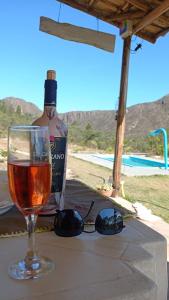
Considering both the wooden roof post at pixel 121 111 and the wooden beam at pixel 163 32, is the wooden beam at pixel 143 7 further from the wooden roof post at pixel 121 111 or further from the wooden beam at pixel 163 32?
the wooden roof post at pixel 121 111

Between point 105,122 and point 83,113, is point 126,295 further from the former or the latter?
point 83,113

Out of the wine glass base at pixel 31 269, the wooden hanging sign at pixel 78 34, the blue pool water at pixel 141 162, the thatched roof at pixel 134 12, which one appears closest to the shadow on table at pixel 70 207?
the wine glass base at pixel 31 269

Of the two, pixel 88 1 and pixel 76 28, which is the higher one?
pixel 88 1

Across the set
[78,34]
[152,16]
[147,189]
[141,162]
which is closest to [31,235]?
[78,34]

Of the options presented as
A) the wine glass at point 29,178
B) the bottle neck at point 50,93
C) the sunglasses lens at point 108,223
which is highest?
the bottle neck at point 50,93

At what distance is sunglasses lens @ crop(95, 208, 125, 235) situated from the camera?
665 millimetres

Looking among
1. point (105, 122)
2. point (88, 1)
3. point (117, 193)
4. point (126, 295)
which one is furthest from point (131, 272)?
point (105, 122)

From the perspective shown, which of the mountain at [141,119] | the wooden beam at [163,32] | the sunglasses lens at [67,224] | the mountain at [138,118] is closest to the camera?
the sunglasses lens at [67,224]

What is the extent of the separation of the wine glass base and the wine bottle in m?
0.24

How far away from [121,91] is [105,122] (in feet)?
109

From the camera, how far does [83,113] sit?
143 feet

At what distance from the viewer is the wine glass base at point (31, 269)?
0.47 m

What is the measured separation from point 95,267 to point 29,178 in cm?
18

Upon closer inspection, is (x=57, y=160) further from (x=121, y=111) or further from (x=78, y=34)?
(x=121, y=111)
